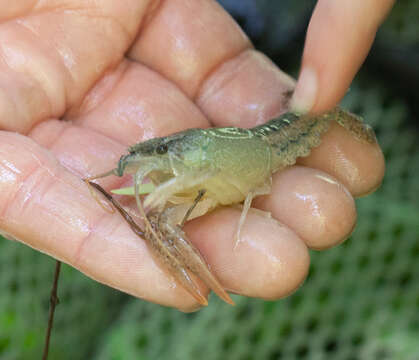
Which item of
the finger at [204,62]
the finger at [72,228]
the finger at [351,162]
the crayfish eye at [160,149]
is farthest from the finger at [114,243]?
the finger at [204,62]

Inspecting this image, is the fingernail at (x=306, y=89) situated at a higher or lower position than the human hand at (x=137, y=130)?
higher

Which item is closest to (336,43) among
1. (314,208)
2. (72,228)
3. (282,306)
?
(314,208)

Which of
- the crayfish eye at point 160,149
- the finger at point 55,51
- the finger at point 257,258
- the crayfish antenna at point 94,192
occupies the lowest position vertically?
the finger at point 257,258

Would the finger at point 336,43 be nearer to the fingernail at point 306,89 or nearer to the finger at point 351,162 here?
the fingernail at point 306,89

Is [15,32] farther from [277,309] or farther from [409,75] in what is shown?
[409,75]

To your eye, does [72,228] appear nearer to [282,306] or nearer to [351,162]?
[351,162]

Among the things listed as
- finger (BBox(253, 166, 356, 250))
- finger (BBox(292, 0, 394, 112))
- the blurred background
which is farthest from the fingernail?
the blurred background
